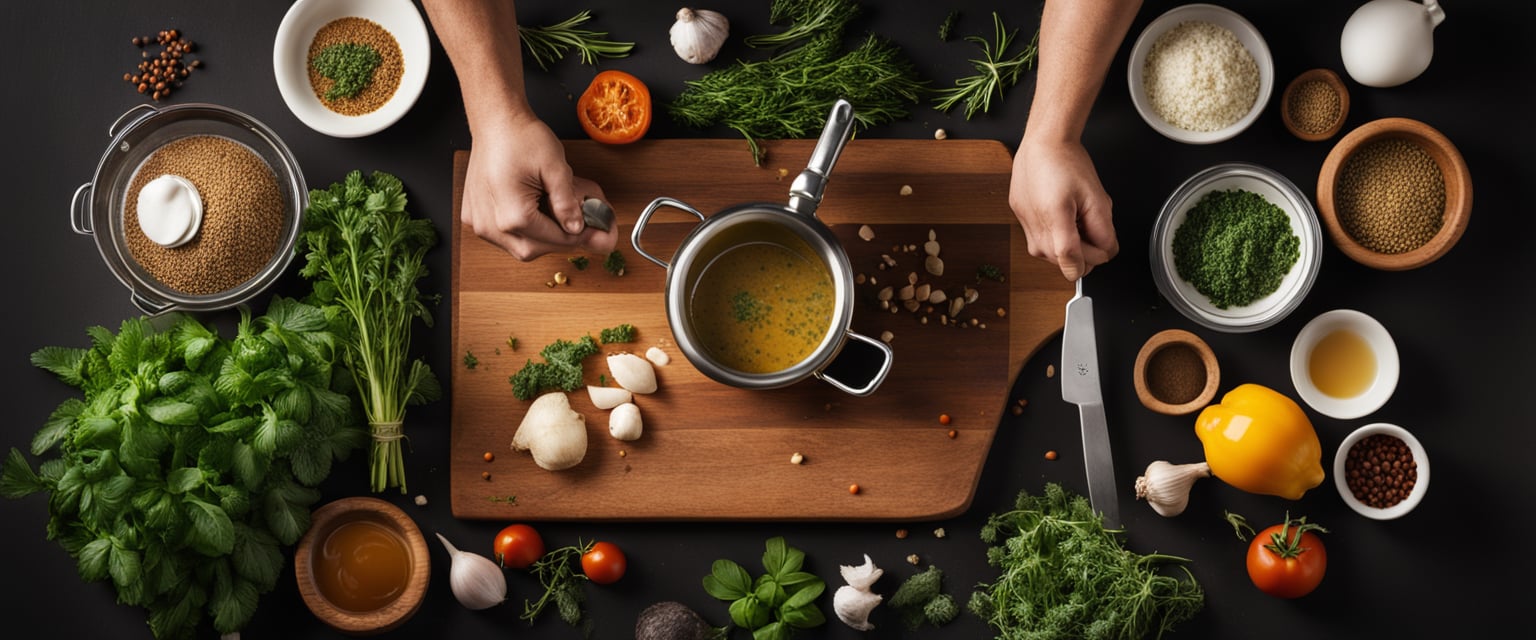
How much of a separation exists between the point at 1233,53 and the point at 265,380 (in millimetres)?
2055

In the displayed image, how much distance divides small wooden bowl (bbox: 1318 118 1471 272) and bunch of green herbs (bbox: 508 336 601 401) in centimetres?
159

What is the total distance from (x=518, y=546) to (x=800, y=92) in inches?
45.2

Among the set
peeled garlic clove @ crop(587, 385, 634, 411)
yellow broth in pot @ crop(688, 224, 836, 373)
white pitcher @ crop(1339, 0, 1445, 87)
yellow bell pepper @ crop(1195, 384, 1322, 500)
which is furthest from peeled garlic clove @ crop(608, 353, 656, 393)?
white pitcher @ crop(1339, 0, 1445, 87)

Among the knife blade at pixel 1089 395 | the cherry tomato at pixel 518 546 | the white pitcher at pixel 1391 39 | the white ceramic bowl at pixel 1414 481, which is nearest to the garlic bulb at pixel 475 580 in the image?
the cherry tomato at pixel 518 546

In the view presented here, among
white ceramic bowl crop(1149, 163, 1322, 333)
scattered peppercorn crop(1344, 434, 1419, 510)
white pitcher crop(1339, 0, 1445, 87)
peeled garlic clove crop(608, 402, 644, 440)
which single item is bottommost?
peeled garlic clove crop(608, 402, 644, 440)

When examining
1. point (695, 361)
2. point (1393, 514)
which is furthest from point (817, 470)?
point (1393, 514)

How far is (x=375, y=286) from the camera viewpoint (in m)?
1.91

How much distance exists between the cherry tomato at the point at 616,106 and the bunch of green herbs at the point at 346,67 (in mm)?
468

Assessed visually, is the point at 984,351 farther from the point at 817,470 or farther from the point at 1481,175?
the point at 1481,175

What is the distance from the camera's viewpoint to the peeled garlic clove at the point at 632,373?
1.95 metres

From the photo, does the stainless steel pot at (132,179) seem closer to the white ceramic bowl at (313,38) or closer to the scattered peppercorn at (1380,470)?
the white ceramic bowl at (313,38)

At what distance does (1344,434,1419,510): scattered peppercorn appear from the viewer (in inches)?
76.9

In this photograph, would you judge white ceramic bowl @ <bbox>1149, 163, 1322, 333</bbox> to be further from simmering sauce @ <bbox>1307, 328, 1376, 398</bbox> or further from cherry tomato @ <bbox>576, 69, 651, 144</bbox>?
cherry tomato @ <bbox>576, 69, 651, 144</bbox>

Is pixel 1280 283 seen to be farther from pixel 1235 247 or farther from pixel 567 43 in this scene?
pixel 567 43
